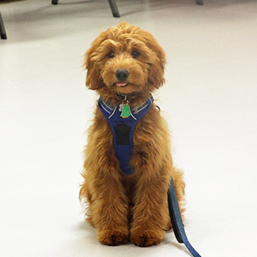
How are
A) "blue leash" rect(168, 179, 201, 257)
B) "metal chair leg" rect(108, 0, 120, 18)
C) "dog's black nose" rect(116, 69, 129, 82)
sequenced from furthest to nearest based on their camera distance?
1. "metal chair leg" rect(108, 0, 120, 18)
2. "blue leash" rect(168, 179, 201, 257)
3. "dog's black nose" rect(116, 69, 129, 82)

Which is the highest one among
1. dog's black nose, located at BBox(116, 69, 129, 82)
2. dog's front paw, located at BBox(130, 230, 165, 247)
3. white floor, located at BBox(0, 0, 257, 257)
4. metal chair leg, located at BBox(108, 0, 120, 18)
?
dog's black nose, located at BBox(116, 69, 129, 82)

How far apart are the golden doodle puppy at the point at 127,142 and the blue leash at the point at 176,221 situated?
0.03 m

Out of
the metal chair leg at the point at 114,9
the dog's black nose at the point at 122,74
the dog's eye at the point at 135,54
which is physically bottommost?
the metal chair leg at the point at 114,9

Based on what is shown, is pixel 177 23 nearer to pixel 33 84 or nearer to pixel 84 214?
pixel 33 84

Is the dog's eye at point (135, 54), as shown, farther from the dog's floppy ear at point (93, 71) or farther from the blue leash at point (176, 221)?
the blue leash at point (176, 221)

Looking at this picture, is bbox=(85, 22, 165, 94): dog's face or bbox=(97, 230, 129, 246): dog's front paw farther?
bbox=(97, 230, 129, 246): dog's front paw

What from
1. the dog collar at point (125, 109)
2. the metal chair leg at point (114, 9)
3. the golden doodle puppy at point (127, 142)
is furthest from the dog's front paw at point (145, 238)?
the metal chair leg at point (114, 9)

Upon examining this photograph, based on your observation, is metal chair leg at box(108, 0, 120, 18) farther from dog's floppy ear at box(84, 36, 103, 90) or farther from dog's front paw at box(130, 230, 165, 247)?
dog's front paw at box(130, 230, 165, 247)

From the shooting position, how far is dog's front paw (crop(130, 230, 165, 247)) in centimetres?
205

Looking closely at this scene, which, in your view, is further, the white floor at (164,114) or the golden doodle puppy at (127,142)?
the white floor at (164,114)

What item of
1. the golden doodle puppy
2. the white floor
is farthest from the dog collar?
the white floor

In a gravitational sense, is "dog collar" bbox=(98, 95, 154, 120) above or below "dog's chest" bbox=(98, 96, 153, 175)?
above

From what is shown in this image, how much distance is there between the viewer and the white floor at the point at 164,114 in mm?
2172

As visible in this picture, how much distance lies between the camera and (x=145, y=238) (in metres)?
2.05
